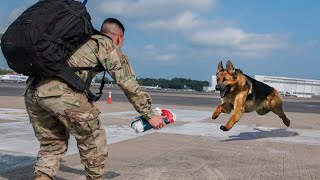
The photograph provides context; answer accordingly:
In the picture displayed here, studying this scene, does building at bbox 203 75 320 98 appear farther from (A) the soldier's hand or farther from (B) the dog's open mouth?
(A) the soldier's hand

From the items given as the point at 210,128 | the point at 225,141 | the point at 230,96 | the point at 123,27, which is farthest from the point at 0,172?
the point at 210,128

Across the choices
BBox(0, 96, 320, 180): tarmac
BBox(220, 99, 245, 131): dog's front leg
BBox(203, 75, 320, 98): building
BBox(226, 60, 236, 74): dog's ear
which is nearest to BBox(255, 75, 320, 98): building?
BBox(203, 75, 320, 98): building

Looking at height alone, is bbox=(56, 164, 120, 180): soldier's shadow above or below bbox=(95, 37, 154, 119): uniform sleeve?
below

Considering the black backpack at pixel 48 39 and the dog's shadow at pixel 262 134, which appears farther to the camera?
the dog's shadow at pixel 262 134

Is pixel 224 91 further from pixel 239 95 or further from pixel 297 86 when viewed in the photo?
pixel 297 86

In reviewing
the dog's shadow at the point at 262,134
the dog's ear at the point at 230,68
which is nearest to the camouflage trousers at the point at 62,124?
the dog's ear at the point at 230,68

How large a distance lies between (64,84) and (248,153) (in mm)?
5189

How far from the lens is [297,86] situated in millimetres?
120125

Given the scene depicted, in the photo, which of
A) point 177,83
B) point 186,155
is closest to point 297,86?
point 177,83

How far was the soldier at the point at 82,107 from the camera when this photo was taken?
377 centimetres

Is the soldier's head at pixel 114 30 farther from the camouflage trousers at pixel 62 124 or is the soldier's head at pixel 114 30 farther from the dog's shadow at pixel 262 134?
the dog's shadow at pixel 262 134

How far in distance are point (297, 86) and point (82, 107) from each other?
123m

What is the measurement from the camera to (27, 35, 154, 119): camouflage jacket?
12.7 feet

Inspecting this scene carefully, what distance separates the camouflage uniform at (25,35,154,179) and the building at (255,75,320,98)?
102061 mm
